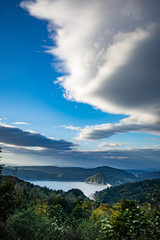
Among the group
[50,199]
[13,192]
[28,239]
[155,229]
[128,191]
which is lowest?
[128,191]

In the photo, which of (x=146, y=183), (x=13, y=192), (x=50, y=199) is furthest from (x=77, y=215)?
(x=146, y=183)

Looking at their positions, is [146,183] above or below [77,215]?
below

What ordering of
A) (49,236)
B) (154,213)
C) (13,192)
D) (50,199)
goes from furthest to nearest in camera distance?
(50,199) < (13,192) < (49,236) < (154,213)

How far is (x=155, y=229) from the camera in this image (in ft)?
12.0

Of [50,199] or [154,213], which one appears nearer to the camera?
[154,213]

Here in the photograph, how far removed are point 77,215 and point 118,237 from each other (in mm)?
46490

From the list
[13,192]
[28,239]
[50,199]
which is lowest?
[50,199]

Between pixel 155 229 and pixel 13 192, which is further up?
pixel 155 229

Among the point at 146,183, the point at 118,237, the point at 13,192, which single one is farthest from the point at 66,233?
the point at 146,183

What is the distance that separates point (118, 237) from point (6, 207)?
5.77 meters

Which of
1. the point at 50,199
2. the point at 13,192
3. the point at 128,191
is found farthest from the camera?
the point at 128,191

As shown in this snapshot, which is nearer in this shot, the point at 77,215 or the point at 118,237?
the point at 118,237

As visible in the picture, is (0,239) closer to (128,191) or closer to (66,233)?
(66,233)

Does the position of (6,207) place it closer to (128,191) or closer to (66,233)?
(66,233)
